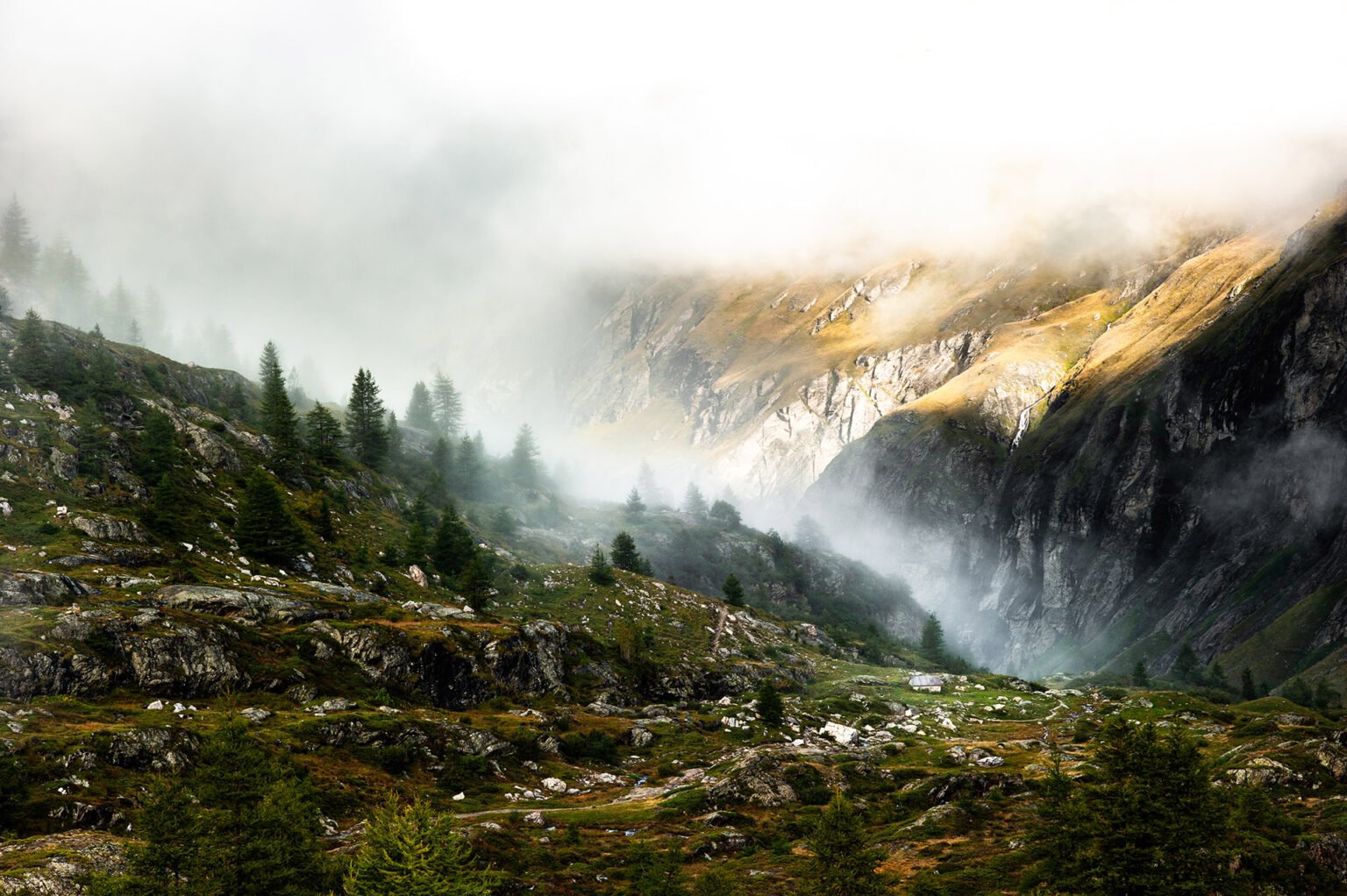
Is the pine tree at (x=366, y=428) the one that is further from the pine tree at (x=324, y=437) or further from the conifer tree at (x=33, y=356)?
the conifer tree at (x=33, y=356)

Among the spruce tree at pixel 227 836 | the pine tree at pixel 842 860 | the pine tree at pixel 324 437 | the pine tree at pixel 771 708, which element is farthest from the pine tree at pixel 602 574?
the pine tree at pixel 842 860

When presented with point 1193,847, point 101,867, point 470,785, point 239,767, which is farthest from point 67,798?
point 1193,847

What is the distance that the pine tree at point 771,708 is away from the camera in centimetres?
9094

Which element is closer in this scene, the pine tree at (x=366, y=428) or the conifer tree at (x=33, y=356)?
the conifer tree at (x=33, y=356)

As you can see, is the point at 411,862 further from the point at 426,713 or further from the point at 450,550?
the point at 450,550

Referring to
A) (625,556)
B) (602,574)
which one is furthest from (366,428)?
(602,574)

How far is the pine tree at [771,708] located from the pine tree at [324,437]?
84473 mm

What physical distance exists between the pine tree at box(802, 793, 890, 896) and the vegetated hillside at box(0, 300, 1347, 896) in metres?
0.21

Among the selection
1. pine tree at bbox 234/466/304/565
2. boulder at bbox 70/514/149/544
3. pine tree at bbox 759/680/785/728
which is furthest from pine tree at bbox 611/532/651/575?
boulder at bbox 70/514/149/544

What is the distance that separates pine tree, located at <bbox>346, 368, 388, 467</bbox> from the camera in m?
153

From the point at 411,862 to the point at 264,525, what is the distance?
6769 cm

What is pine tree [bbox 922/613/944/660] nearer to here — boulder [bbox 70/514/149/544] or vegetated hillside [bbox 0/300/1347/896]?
vegetated hillside [bbox 0/300/1347/896]

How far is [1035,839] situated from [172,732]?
5237cm

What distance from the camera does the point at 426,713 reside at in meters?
68.6
